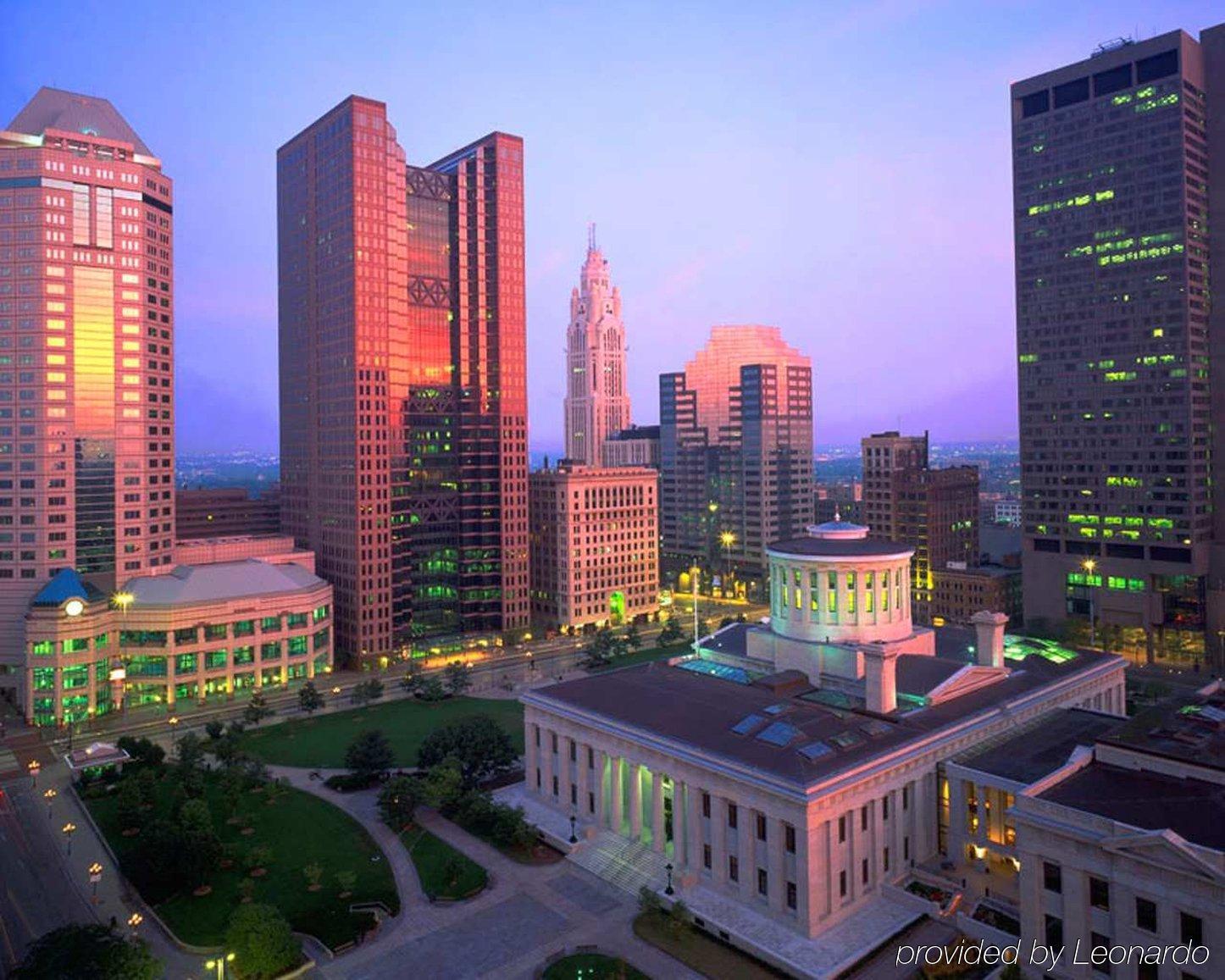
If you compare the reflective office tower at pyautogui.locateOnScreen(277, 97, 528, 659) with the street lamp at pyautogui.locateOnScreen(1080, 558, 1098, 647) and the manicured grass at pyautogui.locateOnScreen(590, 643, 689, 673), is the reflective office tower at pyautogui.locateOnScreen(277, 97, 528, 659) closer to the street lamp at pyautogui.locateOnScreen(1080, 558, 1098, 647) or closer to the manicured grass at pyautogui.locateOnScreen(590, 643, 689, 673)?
the manicured grass at pyautogui.locateOnScreen(590, 643, 689, 673)

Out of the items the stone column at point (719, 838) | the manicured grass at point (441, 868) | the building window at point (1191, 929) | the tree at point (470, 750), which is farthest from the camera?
the tree at point (470, 750)

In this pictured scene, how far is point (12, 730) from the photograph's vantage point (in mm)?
109812

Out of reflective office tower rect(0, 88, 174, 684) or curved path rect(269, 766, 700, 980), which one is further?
reflective office tower rect(0, 88, 174, 684)

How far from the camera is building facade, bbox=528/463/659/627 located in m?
172

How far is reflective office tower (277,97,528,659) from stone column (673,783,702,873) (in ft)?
290

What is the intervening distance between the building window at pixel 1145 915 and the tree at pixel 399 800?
2088 inches

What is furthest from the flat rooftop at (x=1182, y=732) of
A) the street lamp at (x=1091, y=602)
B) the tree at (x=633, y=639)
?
the tree at (x=633, y=639)

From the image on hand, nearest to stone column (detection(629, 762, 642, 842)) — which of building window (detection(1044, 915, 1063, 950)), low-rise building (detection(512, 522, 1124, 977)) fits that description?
low-rise building (detection(512, 522, 1124, 977))

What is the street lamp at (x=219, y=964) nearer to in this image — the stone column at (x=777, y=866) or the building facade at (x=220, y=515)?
the stone column at (x=777, y=866)

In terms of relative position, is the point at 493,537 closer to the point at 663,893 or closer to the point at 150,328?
the point at 150,328

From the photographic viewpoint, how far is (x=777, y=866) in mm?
59938

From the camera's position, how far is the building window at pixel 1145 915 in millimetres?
47500

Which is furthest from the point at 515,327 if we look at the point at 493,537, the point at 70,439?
the point at 70,439

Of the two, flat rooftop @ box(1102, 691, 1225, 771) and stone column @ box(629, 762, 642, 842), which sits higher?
flat rooftop @ box(1102, 691, 1225, 771)
